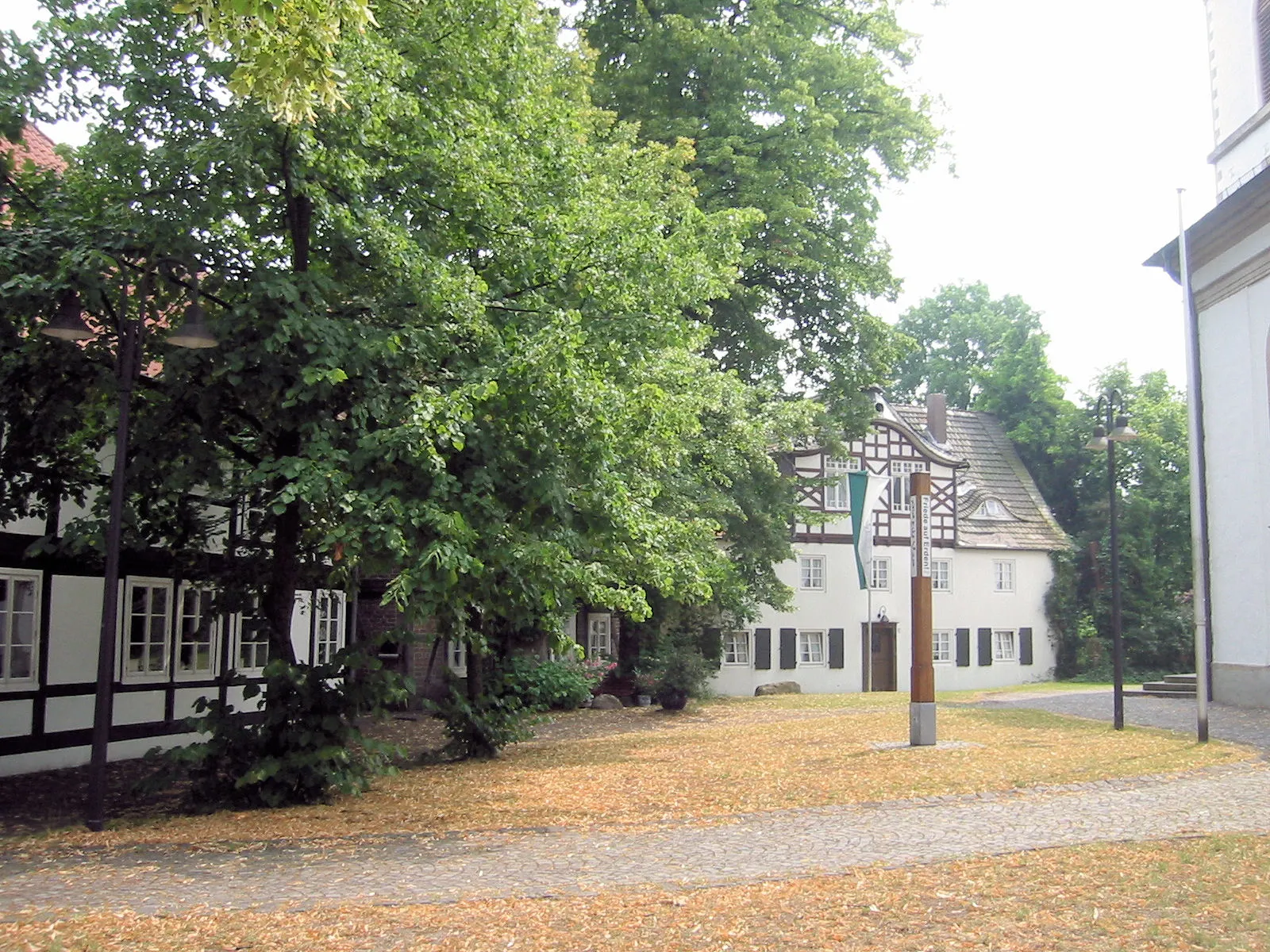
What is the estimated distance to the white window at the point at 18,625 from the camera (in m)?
14.9

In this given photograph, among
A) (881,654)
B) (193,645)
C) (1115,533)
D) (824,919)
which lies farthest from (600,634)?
(824,919)

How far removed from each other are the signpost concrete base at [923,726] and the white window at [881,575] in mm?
25018

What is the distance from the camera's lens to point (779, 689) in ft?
123

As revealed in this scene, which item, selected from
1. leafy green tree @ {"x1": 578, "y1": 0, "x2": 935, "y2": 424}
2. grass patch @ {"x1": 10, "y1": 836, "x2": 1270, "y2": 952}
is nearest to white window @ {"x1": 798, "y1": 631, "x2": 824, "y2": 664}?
leafy green tree @ {"x1": 578, "y1": 0, "x2": 935, "y2": 424}

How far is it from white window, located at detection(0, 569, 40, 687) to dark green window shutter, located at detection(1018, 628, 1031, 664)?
116ft

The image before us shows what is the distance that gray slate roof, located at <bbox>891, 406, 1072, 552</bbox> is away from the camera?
144 ft

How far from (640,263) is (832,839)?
6.13m

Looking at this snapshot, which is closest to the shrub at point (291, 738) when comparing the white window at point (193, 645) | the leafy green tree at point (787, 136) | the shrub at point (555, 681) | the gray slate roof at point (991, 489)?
the white window at point (193, 645)

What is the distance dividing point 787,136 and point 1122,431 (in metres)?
10.3

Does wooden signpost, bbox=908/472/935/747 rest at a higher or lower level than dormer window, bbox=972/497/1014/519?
lower

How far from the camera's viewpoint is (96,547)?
11.2 m

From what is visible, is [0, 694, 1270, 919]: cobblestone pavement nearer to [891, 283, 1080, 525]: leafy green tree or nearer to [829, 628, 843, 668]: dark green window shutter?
[829, 628, 843, 668]: dark green window shutter

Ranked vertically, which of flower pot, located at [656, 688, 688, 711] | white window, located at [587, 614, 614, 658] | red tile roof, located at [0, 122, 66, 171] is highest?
red tile roof, located at [0, 122, 66, 171]

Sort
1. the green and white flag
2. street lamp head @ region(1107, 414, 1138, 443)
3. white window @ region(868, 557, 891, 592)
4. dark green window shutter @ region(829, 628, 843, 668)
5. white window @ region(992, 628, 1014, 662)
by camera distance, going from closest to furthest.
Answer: street lamp head @ region(1107, 414, 1138, 443) → the green and white flag → dark green window shutter @ region(829, 628, 843, 668) → white window @ region(868, 557, 891, 592) → white window @ region(992, 628, 1014, 662)
